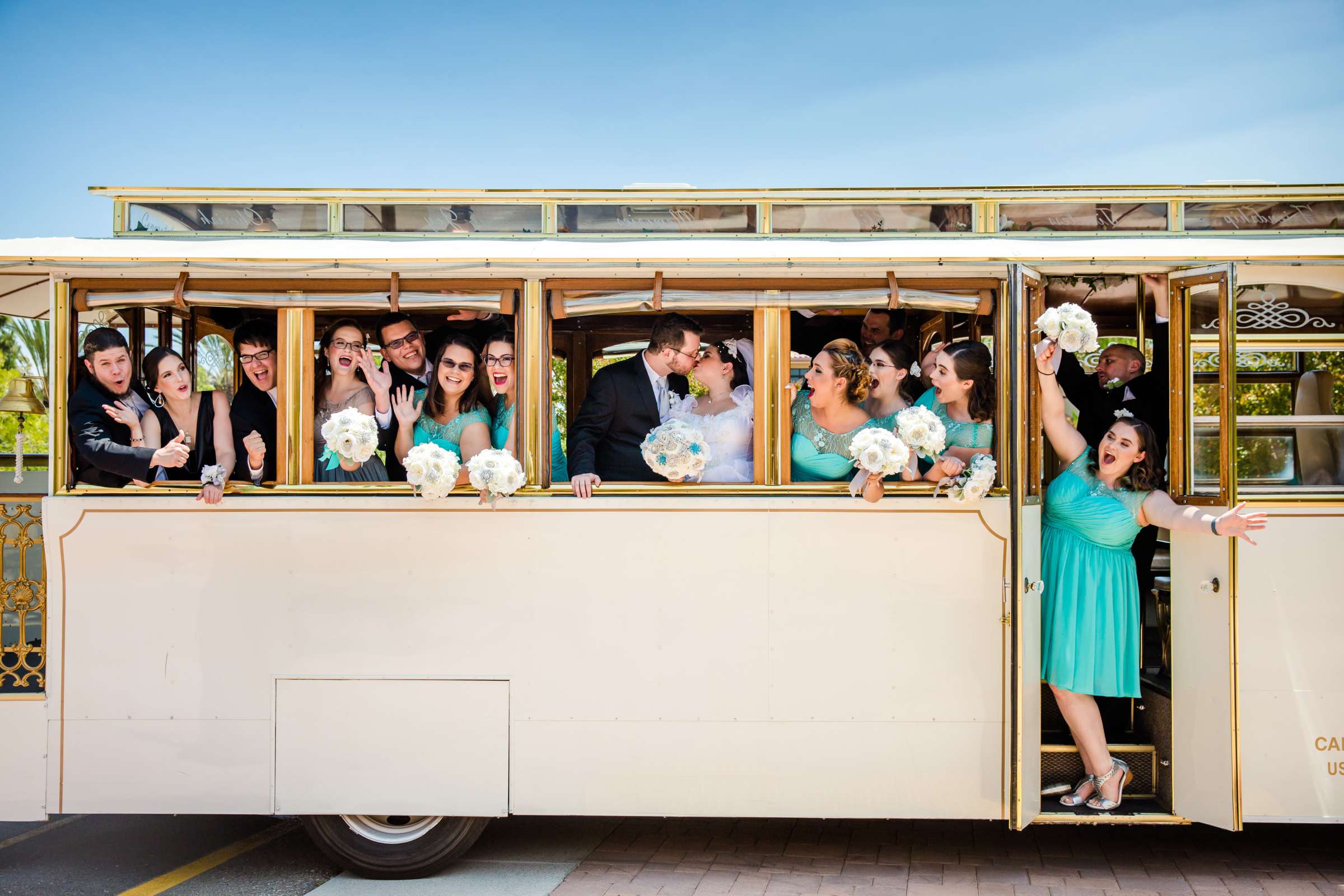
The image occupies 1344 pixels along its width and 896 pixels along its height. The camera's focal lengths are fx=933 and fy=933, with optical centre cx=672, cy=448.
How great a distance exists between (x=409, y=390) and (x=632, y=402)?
3.75 feet

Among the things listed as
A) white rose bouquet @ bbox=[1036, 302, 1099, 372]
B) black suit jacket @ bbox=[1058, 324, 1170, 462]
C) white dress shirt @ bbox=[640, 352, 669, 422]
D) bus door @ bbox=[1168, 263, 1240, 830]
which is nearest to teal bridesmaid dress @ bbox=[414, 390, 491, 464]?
white dress shirt @ bbox=[640, 352, 669, 422]

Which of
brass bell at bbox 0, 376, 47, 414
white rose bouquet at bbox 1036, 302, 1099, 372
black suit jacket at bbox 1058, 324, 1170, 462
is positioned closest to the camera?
white rose bouquet at bbox 1036, 302, 1099, 372

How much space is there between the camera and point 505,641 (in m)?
4.41

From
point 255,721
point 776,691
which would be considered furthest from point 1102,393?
point 255,721

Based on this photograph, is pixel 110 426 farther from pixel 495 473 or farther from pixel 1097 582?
pixel 1097 582

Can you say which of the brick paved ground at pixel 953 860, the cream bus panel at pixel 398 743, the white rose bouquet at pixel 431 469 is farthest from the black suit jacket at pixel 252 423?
the brick paved ground at pixel 953 860

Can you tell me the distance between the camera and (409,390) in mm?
4781

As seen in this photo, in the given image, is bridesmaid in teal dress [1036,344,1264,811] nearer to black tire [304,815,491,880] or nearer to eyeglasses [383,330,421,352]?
black tire [304,815,491,880]

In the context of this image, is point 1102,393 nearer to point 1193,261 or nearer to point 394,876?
point 1193,261

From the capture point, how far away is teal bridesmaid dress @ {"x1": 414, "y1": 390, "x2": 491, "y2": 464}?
463 centimetres

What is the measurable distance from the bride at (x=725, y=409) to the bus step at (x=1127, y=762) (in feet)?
6.84

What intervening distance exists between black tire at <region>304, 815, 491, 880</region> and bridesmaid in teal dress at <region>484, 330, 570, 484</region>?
1.81 meters

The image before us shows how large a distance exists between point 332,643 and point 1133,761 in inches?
157

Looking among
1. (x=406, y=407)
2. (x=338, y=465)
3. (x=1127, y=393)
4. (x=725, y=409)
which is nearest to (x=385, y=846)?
(x=338, y=465)
